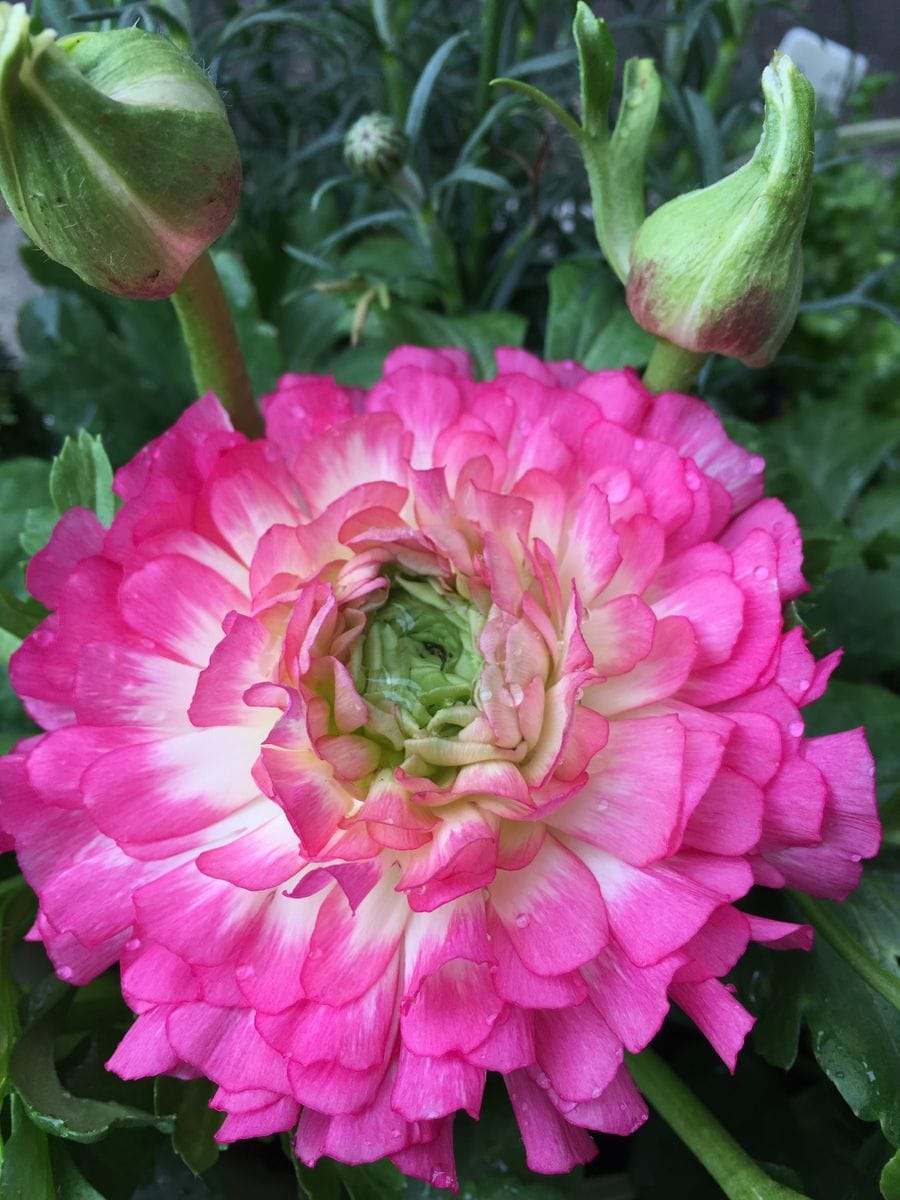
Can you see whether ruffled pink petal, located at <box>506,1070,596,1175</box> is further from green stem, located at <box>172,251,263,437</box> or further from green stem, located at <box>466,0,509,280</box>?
green stem, located at <box>466,0,509,280</box>

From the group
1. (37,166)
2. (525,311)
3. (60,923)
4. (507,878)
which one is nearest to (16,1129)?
(60,923)

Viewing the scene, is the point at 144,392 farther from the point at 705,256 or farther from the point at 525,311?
the point at 705,256

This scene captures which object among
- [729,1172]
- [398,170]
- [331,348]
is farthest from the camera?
[331,348]

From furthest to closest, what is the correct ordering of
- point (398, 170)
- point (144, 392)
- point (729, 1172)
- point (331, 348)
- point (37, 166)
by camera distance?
point (331, 348)
point (144, 392)
point (398, 170)
point (729, 1172)
point (37, 166)

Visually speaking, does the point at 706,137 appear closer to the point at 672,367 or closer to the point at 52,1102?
the point at 672,367

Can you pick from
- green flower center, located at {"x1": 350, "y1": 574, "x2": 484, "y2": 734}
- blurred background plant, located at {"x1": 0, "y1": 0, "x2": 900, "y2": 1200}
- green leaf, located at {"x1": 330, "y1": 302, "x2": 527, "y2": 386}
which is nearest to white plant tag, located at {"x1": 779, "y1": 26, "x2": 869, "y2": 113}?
blurred background plant, located at {"x1": 0, "y1": 0, "x2": 900, "y2": 1200}

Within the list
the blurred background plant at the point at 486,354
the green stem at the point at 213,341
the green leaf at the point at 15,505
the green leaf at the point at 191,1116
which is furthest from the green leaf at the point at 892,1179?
the green leaf at the point at 15,505
